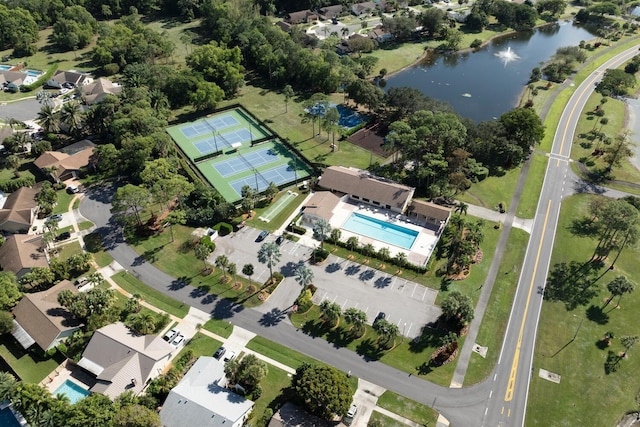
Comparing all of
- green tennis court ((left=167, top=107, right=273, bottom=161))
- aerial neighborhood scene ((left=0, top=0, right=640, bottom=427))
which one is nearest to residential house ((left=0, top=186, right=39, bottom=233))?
aerial neighborhood scene ((left=0, top=0, right=640, bottom=427))

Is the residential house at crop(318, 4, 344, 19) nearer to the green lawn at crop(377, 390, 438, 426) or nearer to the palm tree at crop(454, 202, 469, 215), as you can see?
the palm tree at crop(454, 202, 469, 215)

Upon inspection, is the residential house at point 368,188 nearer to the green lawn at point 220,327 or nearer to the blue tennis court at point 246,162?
the blue tennis court at point 246,162

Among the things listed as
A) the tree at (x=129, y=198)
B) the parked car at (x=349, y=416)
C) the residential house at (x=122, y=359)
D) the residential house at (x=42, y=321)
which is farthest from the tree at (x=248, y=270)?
the parked car at (x=349, y=416)

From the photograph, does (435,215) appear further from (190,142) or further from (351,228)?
(190,142)

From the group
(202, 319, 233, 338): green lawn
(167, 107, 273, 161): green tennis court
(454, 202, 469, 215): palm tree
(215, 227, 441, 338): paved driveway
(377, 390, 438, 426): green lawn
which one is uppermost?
(454, 202, 469, 215): palm tree

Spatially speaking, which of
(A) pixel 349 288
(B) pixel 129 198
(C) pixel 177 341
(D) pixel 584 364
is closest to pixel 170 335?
(C) pixel 177 341

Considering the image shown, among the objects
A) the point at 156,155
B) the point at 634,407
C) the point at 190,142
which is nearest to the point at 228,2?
the point at 190,142
